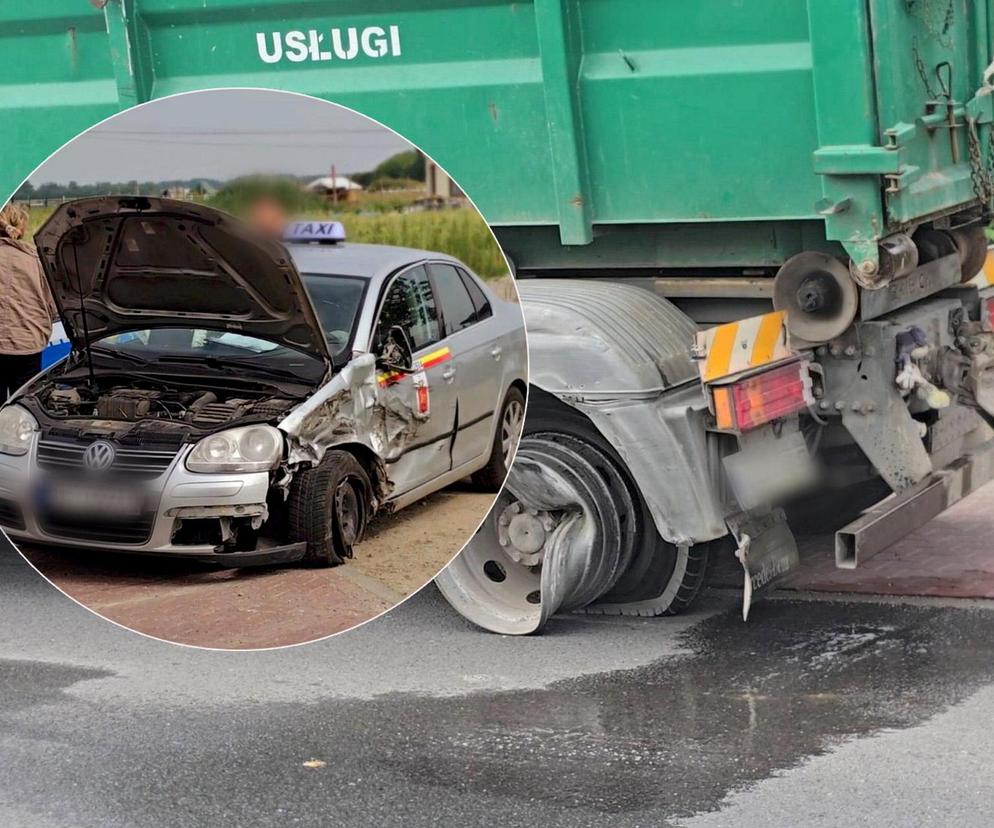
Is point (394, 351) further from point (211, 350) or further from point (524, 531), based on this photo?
point (524, 531)

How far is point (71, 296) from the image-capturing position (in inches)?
83.7

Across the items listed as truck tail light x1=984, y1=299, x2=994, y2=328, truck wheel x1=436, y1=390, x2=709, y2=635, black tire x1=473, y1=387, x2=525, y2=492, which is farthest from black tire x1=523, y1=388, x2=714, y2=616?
black tire x1=473, y1=387, x2=525, y2=492

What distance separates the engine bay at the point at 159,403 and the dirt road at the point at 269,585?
7.5 inches

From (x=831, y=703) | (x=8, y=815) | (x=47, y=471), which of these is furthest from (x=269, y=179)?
(x=831, y=703)

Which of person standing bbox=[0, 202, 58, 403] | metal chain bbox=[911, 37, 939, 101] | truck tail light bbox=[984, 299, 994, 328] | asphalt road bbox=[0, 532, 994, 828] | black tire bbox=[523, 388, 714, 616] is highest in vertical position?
metal chain bbox=[911, 37, 939, 101]

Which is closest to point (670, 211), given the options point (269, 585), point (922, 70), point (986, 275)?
point (922, 70)

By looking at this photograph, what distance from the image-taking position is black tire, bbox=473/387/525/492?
226cm

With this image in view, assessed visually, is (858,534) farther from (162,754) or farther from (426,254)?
(426,254)

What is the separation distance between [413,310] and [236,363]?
0.85 feet

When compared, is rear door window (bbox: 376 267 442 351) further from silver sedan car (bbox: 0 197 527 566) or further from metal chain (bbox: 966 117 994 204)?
metal chain (bbox: 966 117 994 204)

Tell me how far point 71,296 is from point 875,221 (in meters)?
2.81

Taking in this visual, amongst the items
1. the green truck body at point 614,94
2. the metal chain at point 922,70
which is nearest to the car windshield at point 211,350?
the green truck body at point 614,94

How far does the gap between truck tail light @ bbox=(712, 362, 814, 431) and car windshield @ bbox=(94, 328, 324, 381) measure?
263cm

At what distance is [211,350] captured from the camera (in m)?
2.05
